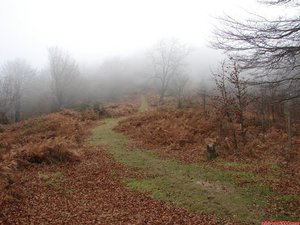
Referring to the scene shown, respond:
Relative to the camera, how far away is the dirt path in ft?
26.7

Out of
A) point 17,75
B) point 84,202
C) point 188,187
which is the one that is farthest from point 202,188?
point 17,75

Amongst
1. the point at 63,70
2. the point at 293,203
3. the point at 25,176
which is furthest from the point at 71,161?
the point at 63,70

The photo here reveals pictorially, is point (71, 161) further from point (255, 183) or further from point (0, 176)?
point (255, 183)

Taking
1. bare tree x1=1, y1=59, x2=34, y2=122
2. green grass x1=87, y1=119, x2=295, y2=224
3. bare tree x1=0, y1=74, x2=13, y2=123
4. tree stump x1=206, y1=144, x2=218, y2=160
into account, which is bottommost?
green grass x1=87, y1=119, x2=295, y2=224

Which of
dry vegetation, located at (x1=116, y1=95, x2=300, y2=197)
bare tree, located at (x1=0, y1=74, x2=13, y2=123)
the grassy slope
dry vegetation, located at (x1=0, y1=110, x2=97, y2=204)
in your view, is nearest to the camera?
the grassy slope

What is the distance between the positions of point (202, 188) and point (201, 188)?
0.12 feet

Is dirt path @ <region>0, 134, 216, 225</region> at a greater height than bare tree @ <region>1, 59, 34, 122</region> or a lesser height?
lesser

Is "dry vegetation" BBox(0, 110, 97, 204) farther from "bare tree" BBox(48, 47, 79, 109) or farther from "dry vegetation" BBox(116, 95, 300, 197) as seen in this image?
"bare tree" BBox(48, 47, 79, 109)

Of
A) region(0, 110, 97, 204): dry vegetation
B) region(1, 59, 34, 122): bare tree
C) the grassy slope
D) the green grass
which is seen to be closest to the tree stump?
the grassy slope

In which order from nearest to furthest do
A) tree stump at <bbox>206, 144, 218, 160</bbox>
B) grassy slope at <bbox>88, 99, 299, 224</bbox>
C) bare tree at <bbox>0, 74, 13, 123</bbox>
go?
grassy slope at <bbox>88, 99, 299, 224</bbox> → tree stump at <bbox>206, 144, 218, 160</bbox> → bare tree at <bbox>0, 74, 13, 123</bbox>

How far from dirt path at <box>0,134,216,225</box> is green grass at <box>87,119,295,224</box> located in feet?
1.86

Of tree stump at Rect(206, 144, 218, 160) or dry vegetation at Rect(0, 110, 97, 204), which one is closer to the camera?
dry vegetation at Rect(0, 110, 97, 204)

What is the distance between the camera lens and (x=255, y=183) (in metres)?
10.3

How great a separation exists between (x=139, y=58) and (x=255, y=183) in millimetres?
59416
